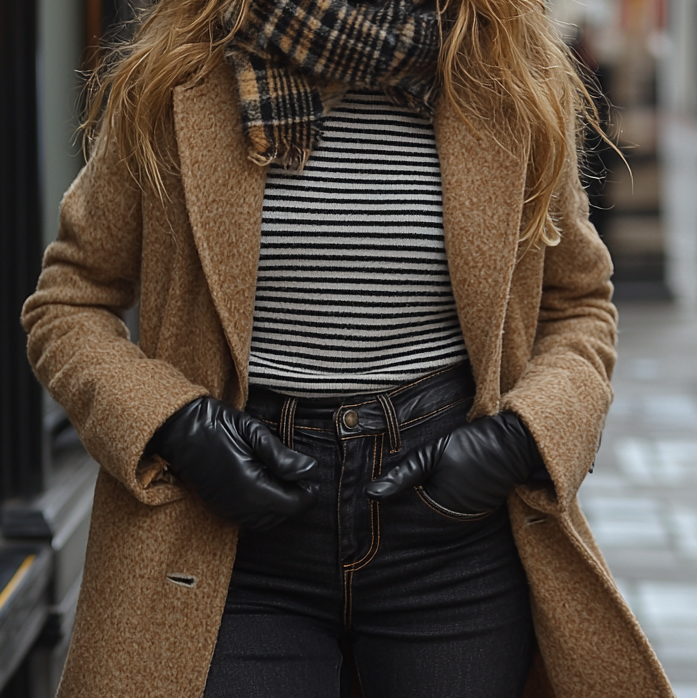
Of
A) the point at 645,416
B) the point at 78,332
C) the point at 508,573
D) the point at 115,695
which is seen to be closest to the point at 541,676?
the point at 508,573

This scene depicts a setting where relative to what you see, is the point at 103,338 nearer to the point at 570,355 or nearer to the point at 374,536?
the point at 374,536

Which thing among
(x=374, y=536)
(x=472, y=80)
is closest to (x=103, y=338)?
(x=374, y=536)

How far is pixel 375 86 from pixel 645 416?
4.97m

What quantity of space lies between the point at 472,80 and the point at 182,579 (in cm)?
85

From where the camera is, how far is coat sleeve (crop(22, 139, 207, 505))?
4.83 feet

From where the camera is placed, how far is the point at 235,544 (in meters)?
1.53

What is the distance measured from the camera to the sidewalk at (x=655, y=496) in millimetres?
3625

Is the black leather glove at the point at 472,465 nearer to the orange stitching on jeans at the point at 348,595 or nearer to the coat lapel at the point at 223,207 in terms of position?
the orange stitching on jeans at the point at 348,595

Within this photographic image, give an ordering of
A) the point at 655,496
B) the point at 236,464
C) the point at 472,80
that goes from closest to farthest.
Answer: the point at 236,464, the point at 472,80, the point at 655,496

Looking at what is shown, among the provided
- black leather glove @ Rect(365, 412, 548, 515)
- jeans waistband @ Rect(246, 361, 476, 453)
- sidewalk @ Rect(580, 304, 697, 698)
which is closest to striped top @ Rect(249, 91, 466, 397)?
jeans waistband @ Rect(246, 361, 476, 453)

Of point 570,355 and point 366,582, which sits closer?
point 366,582

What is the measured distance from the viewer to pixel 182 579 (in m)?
1.53

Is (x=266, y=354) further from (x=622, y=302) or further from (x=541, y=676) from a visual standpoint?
(x=622, y=302)

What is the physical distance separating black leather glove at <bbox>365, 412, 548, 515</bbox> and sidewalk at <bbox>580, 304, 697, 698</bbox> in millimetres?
2050
